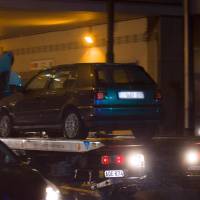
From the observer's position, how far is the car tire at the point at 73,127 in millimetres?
12273

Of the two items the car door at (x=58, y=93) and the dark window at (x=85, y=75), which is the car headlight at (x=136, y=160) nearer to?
the dark window at (x=85, y=75)

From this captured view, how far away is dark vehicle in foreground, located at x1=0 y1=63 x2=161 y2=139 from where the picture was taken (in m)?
12.2

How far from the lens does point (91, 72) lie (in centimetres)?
1255

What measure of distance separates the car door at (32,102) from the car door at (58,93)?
0.14 meters

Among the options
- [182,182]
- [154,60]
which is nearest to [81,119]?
[182,182]

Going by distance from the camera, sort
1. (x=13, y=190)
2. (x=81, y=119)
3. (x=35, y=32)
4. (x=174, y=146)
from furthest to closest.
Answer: (x=35, y=32), (x=81, y=119), (x=174, y=146), (x=13, y=190)

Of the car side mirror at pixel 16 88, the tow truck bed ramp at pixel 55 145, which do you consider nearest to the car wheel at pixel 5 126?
the car side mirror at pixel 16 88

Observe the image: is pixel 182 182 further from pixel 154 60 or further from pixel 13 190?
pixel 154 60

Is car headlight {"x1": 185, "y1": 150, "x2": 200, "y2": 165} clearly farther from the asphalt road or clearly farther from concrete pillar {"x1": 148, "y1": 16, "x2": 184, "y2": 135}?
concrete pillar {"x1": 148, "y1": 16, "x2": 184, "y2": 135}

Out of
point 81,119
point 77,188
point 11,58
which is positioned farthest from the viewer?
point 11,58

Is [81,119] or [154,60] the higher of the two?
[154,60]

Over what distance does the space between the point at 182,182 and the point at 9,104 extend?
4640 mm

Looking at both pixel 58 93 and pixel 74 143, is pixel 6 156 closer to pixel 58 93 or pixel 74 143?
pixel 74 143

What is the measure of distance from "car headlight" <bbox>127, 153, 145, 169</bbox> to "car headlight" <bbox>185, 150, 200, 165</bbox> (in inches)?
31.4
